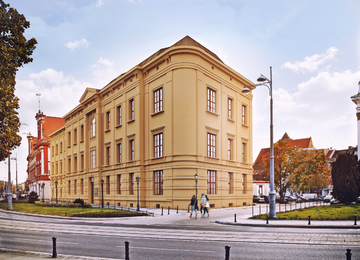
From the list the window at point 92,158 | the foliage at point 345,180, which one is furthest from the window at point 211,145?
the window at point 92,158

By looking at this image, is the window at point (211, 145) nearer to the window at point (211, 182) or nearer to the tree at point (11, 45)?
the window at point (211, 182)

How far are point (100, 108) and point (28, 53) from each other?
37.1 metres

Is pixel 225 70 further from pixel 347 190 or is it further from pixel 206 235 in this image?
pixel 206 235

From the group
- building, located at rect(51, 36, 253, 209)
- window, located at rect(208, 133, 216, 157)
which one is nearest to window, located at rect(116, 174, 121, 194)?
building, located at rect(51, 36, 253, 209)

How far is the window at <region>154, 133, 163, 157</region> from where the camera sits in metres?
36.7

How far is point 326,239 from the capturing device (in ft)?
44.0

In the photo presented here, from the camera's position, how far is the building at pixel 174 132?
3412 centimetres

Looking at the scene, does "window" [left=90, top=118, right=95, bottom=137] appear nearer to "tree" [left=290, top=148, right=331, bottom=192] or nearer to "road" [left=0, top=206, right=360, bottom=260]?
"tree" [left=290, top=148, right=331, bottom=192]

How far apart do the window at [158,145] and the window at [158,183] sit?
1.96 metres

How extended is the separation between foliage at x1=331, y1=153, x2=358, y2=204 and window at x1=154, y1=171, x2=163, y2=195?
17317 mm

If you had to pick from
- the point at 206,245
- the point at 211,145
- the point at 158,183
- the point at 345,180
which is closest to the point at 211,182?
the point at 211,145

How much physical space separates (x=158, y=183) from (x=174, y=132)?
607cm

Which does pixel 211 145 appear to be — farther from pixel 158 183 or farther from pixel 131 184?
pixel 131 184

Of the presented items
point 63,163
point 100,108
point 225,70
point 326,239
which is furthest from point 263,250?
point 63,163
